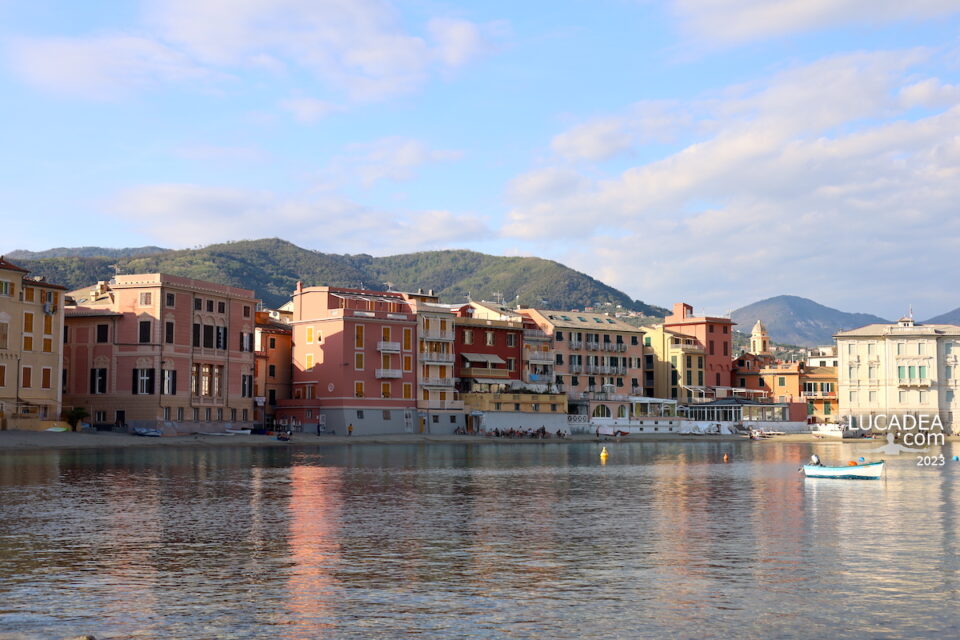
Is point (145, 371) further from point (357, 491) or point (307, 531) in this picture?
point (307, 531)

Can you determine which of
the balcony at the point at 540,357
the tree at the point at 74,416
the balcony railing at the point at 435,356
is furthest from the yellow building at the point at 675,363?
the tree at the point at 74,416

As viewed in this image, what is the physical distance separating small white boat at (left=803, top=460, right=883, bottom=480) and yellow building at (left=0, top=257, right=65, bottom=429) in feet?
215

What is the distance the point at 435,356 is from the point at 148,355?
121 ft

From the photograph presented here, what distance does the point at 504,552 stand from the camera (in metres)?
33.3

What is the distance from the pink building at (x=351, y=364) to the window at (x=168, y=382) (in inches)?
753

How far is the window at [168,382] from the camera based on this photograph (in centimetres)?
10544

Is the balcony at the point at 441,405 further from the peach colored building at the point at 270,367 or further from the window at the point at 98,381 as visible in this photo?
the window at the point at 98,381

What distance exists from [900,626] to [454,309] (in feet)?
395

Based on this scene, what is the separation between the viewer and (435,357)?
131 meters

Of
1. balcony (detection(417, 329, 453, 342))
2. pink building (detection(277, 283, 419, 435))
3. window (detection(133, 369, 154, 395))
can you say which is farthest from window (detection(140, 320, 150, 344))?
balcony (detection(417, 329, 453, 342))

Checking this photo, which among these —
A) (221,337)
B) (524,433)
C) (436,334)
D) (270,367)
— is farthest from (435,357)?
(221,337)

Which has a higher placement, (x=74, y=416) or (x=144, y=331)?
(x=144, y=331)

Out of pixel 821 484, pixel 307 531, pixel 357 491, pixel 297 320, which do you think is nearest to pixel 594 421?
pixel 297 320

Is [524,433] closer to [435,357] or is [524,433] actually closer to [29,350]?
[435,357]
